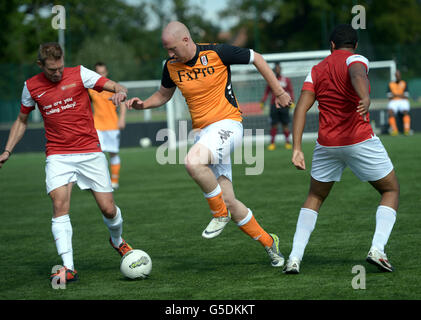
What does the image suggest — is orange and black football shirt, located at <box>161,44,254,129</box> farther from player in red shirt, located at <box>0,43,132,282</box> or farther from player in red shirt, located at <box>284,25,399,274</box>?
player in red shirt, located at <box>284,25,399,274</box>

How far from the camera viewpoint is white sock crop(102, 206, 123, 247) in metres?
6.04

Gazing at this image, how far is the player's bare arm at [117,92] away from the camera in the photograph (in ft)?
18.4

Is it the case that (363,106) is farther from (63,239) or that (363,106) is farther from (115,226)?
(63,239)

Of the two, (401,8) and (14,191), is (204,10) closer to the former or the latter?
(401,8)

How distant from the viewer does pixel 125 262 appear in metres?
5.58

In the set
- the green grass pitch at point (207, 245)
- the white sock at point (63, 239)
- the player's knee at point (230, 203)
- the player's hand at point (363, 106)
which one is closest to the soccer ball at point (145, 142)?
the green grass pitch at point (207, 245)

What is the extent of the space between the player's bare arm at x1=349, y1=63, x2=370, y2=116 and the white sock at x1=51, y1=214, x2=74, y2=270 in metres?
2.72

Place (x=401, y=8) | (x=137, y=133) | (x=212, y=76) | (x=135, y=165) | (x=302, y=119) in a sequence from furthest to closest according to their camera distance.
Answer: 1. (x=401, y=8)
2. (x=137, y=133)
3. (x=135, y=165)
4. (x=212, y=76)
5. (x=302, y=119)

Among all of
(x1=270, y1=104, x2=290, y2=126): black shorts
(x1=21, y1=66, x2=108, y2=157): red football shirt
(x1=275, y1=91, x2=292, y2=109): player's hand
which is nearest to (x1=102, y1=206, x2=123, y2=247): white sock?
(x1=21, y1=66, x2=108, y2=157): red football shirt

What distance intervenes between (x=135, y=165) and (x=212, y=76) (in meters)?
11.4

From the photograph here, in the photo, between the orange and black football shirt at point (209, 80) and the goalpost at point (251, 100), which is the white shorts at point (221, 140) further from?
the goalpost at point (251, 100)

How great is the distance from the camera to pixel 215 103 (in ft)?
18.9
